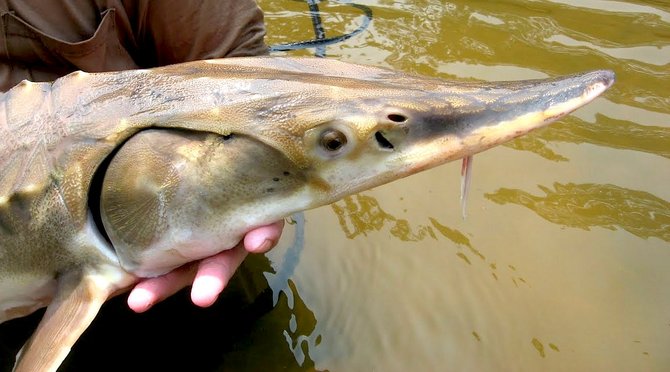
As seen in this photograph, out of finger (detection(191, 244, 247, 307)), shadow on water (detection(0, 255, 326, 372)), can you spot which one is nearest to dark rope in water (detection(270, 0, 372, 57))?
shadow on water (detection(0, 255, 326, 372))

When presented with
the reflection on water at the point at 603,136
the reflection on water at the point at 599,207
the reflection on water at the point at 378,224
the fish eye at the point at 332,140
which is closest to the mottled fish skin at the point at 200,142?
the fish eye at the point at 332,140

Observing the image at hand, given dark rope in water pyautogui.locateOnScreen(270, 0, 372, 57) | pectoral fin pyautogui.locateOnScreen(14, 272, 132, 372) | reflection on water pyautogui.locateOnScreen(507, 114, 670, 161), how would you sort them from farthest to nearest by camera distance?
dark rope in water pyautogui.locateOnScreen(270, 0, 372, 57) < reflection on water pyautogui.locateOnScreen(507, 114, 670, 161) < pectoral fin pyautogui.locateOnScreen(14, 272, 132, 372)

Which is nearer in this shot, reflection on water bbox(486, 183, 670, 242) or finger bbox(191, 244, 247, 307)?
finger bbox(191, 244, 247, 307)

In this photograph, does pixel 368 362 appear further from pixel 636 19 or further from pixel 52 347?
pixel 636 19

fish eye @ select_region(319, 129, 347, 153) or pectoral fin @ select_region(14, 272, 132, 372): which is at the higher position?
fish eye @ select_region(319, 129, 347, 153)

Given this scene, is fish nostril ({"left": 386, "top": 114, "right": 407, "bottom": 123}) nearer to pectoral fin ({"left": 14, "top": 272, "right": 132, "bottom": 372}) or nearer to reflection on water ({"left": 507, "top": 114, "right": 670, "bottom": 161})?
pectoral fin ({"left": 14, "top": 272, "right": 132, "bottom": 372})

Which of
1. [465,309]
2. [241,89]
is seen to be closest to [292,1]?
[465,309]

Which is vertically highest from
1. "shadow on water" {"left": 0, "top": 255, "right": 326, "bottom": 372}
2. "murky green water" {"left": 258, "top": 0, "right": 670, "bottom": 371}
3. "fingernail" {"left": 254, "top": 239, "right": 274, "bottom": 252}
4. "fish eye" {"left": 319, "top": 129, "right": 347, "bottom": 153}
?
"fish eye" {"left": 319, "top": 129, "right": 347, "bottom": 153}
